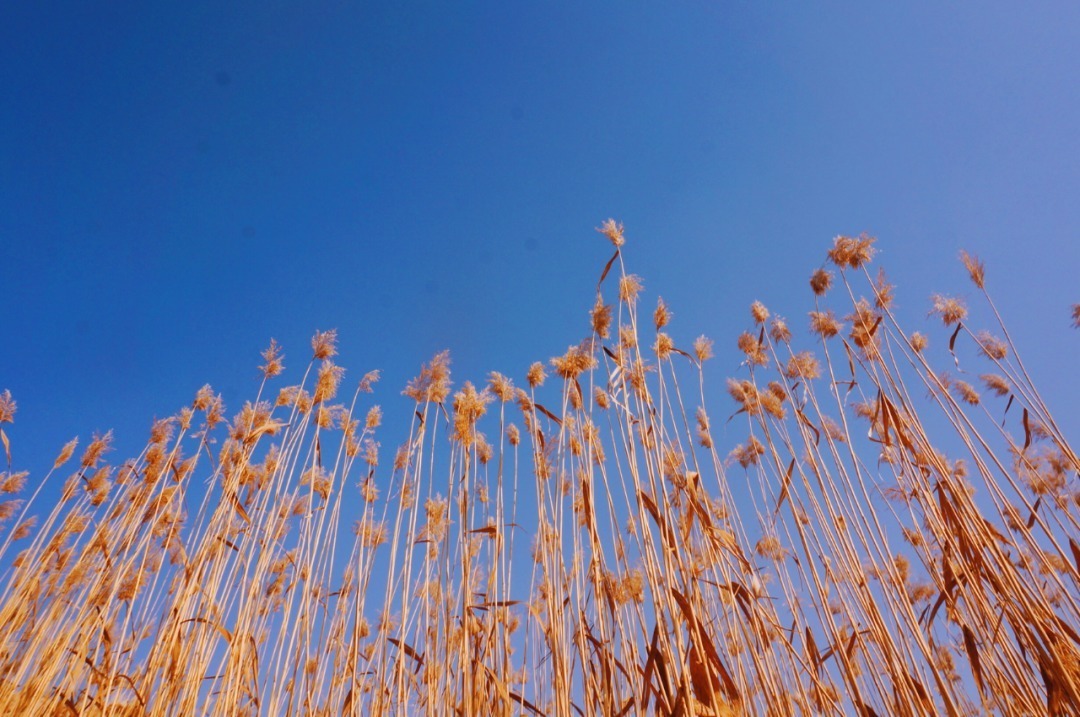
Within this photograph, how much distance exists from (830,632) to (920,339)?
6.74 ft

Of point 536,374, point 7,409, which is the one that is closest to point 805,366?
point 536,374

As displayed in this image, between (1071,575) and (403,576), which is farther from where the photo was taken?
(403,576)

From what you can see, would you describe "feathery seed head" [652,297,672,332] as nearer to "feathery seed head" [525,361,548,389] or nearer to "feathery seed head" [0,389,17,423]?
"feathery seed head" [525,361,548,389]

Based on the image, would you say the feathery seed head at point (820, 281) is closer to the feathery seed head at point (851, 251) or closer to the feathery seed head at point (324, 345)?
the feathery seed head at point (851, 251)

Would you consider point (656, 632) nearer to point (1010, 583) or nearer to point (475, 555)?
point (1010, 583)

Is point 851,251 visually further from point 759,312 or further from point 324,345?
point 324,345

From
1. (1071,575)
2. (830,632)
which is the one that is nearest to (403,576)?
(830,632)

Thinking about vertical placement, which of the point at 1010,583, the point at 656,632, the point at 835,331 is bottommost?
the point at 656,632

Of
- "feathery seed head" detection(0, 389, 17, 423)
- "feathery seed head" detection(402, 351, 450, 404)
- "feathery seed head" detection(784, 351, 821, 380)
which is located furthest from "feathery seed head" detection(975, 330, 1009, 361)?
"feathery seed head" detection(0, 389, 17, 423)

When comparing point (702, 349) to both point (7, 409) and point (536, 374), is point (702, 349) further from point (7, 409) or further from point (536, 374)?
point (7, 409)

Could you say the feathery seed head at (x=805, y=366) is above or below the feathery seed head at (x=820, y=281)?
below

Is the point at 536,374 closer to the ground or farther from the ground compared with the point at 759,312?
closer to the ground

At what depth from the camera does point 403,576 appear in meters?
2.51

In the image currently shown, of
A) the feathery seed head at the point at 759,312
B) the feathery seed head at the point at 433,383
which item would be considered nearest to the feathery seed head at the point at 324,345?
the feathery seed head at the point at 433,383
